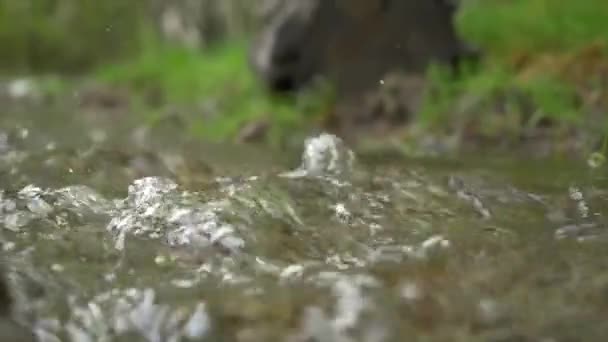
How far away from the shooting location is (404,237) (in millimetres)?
2764

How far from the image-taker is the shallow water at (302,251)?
215 centimetres

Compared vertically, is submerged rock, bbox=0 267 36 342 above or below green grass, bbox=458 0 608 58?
below

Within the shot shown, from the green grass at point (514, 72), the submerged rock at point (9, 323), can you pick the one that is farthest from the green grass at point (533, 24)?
the submerged rock at point (9, 323)

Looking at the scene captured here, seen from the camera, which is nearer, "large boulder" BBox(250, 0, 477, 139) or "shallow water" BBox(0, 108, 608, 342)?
"shallow water" BBox(0, 108, 608, 342)

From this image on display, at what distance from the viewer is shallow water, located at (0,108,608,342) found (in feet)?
7.06

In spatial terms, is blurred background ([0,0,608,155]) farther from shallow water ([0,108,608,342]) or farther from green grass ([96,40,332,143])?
shallow water ([0,108,608,342])

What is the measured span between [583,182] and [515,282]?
4.80 ft

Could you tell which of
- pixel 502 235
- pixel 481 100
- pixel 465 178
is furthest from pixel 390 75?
pixel 502 235

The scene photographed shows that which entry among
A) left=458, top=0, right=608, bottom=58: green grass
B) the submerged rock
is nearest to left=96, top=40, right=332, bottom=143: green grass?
left=458, top=0, right=608, bottom=58: green grass

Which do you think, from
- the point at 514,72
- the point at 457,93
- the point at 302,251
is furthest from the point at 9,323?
the point at 514,72

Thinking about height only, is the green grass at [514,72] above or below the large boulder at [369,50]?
below

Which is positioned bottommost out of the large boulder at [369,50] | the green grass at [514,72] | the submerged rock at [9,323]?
the submerged rock at [9,323]

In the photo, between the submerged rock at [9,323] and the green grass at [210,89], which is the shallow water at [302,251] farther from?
the green grass at [210,89]

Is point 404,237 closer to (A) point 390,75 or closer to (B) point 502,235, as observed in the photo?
(B) point 502,235
